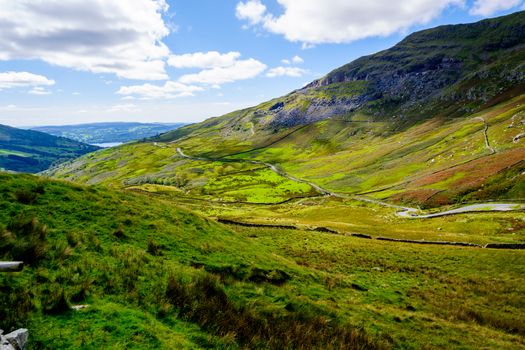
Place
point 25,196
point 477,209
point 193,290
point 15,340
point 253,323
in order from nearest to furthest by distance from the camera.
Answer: point 15,340
point 253,323
point 193,290
point 25,196
point 477,209

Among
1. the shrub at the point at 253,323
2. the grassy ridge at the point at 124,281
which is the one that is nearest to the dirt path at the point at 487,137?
the grassy ridge at the point at 124,281

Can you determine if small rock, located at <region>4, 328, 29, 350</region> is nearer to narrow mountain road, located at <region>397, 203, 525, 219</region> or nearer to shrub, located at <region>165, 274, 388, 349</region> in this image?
shrub, located at <region>165, 274, 388, 349</region>

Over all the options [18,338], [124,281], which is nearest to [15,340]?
[18,338]

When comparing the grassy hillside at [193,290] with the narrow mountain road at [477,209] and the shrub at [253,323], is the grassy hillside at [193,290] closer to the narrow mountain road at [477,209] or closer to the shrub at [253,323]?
the shrub at [253,323]

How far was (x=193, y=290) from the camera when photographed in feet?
53.8

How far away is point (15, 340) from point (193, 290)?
7856 millimetres

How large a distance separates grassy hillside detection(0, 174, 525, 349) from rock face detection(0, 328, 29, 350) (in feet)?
1.72

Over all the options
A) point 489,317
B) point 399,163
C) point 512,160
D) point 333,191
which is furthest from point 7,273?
point 399,163

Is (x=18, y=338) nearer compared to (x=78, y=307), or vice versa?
(x=18, y=338)

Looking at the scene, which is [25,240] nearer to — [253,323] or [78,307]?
[78,307]

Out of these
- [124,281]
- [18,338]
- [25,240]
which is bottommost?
[124,281]

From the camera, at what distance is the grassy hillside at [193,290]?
12461 mm

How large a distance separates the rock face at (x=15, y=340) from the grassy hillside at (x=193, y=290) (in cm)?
52

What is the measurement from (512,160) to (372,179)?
64.1m
